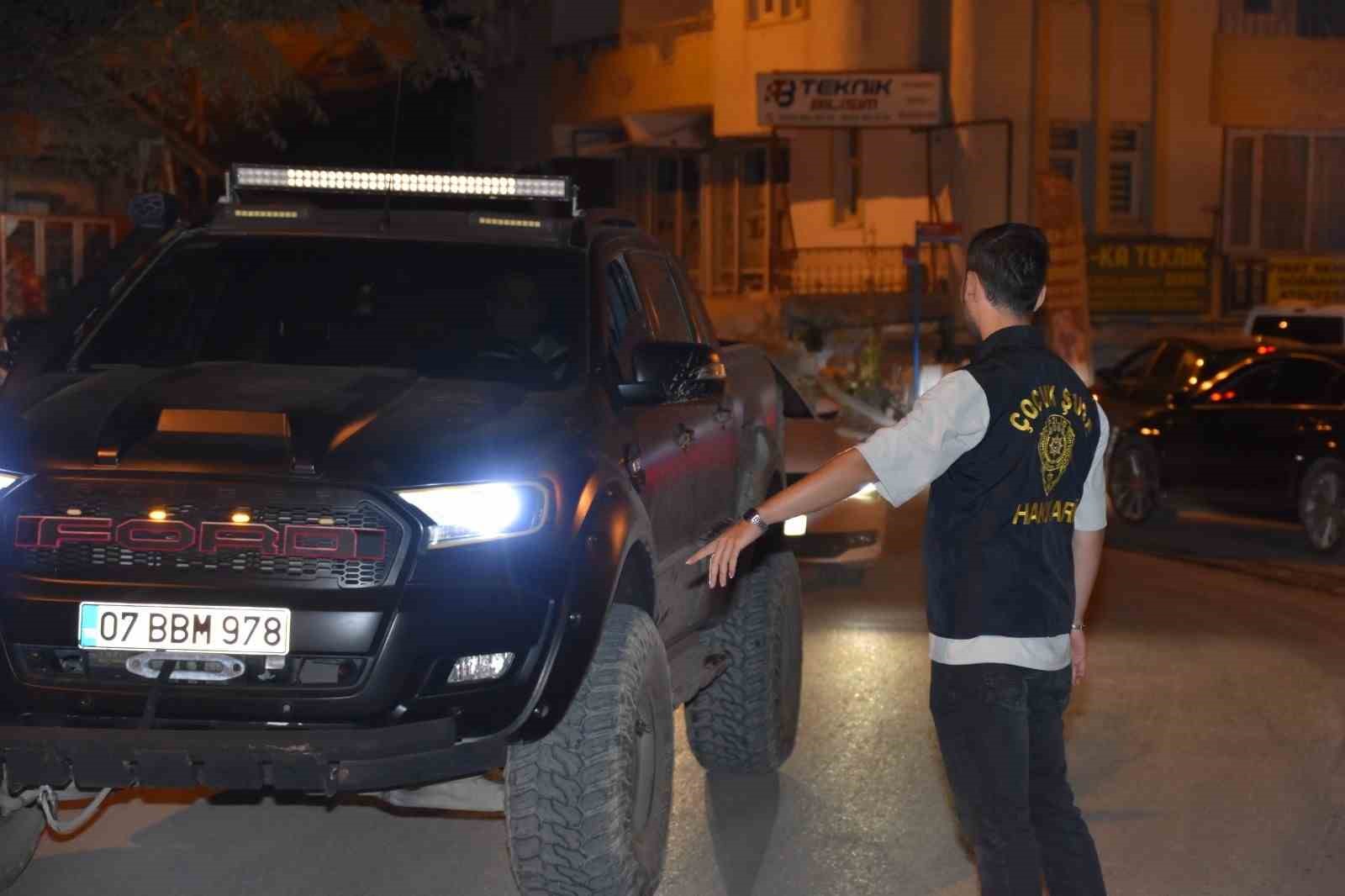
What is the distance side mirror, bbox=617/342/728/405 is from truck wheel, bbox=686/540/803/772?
1454 mm

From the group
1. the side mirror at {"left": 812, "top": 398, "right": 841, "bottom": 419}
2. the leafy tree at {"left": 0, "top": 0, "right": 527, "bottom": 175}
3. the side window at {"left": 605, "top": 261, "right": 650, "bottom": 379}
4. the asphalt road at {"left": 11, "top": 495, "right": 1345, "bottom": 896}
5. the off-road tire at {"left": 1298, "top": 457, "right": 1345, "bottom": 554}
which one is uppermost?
the leafy tree at {"left": 0, "top": 0, "right": 527, "bottom": 175}

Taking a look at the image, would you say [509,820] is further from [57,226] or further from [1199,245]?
[1199,245]

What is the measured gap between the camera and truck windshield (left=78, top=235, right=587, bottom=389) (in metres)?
6.33

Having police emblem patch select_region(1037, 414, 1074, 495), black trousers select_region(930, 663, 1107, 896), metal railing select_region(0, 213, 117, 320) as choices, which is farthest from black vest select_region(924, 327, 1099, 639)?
metal railing select_region(0, 213, 117, 320)

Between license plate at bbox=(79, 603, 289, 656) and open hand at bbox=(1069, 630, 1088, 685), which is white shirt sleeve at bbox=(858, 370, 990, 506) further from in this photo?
license plate at bbox=(79, 603, 289, 656)

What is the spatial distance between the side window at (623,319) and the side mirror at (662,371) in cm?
14

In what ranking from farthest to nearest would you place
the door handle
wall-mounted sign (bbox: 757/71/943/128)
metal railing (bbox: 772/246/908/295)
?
metal railing (bbox: 772/246/908/295) < wall-mounted sign (bbox: 757/71/943/128) < the door handle

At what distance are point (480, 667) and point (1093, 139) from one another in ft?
93.4

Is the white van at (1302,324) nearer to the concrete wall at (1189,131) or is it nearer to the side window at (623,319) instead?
the concrete wall at (1189,131)

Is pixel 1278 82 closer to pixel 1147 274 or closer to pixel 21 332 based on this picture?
pixel 1147 274

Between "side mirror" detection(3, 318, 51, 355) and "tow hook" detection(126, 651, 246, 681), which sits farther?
"side mirror" detection(3, 318, 51, 355)

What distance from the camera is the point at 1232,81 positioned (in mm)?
32625

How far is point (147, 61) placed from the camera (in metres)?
16.5

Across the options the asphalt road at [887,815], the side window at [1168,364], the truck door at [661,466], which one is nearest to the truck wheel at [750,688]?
the asphalt road at [887,815]
